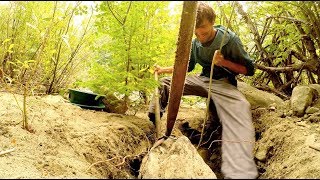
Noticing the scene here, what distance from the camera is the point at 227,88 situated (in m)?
3.24

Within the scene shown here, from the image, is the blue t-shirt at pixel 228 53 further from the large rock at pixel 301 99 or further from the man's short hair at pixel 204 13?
the large rock at pixel 301 99

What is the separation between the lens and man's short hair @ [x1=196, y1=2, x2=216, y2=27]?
9.46 ft

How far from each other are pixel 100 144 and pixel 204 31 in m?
1.43

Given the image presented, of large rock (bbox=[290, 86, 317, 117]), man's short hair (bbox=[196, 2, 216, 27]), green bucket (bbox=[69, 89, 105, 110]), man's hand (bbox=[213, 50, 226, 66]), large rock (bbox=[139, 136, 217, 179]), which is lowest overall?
green bucket (bbox=[69, 89, 105, 110])

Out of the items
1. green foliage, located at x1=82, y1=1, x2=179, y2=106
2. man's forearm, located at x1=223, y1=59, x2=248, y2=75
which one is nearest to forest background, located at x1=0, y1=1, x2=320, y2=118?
green foliage, located at x1=82, y1=1, x2=179, y2=106

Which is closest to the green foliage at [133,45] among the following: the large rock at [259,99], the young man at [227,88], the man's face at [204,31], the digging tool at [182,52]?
the young man at [227,88]

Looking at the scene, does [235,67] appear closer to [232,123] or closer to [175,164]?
[232,123]

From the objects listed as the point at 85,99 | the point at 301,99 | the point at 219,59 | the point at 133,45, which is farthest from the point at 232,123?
the point at 85,99

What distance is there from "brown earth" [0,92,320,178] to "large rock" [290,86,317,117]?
100mm

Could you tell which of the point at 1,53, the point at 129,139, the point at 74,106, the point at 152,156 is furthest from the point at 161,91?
the point at 1,53

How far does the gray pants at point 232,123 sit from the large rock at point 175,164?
179 mm

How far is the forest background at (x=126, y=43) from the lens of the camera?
311cm

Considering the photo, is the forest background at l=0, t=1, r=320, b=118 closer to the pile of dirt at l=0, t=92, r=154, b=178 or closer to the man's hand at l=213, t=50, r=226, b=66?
the pile of dirt at l=0, t=92, r=154, b=178

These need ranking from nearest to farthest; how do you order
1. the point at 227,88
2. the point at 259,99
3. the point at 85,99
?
the point at 227,88 → the point at 259,99 → the point at 85,99
